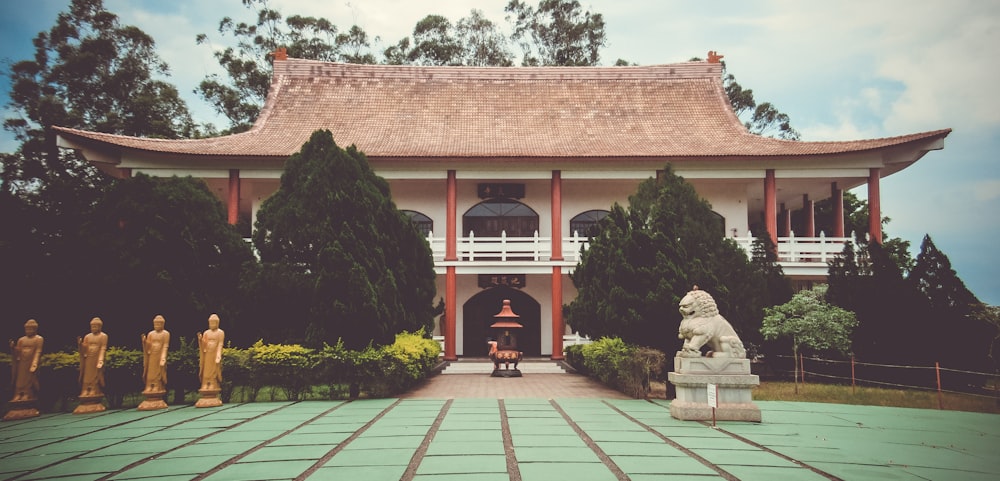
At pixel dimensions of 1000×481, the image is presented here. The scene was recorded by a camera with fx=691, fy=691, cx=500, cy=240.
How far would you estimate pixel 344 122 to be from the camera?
67.6ft

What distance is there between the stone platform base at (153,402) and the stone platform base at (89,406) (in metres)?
0.54

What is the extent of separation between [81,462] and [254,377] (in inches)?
185

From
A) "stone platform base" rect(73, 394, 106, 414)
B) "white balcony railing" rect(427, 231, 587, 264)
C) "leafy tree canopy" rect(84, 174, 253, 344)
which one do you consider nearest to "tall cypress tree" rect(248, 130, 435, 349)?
"leafy tree canopy" rect(84, 174, 253, 344)

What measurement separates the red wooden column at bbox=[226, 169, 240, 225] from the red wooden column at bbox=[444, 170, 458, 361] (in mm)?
5634

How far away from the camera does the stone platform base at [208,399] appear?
1018cm

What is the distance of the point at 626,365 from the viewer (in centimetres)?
1141

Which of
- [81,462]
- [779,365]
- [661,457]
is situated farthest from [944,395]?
[81,462]

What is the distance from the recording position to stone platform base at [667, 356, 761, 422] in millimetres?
8656

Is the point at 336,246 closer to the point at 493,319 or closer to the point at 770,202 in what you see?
the point at 493,319

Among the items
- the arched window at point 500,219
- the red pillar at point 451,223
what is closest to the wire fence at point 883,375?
the arched window at point 500,219

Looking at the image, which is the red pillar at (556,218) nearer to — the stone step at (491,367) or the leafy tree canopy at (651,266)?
the stone step at (491,367)

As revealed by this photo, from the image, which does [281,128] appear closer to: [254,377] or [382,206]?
[382,206]

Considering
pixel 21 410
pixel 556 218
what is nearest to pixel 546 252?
pixel 556 218

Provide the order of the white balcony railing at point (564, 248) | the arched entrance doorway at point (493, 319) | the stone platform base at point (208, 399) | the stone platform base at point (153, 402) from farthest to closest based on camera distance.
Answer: the arched entrance doorway at point (493, 319) → the white balcony railing at point (564, 248) → the stone platform base at point (208, 399) → the stone platform base at point (153, 402)
